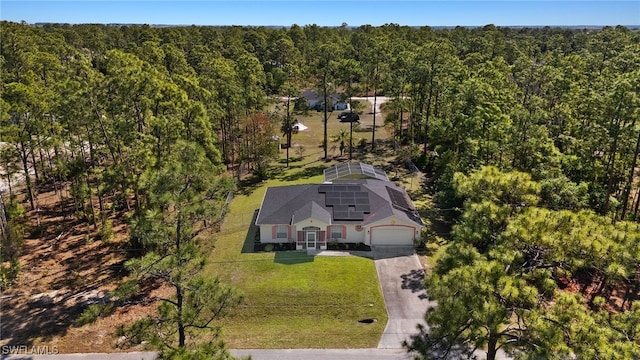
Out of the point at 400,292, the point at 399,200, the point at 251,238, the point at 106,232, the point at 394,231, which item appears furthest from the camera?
the point at 399,200

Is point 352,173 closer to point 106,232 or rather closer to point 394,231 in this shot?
point 394,231

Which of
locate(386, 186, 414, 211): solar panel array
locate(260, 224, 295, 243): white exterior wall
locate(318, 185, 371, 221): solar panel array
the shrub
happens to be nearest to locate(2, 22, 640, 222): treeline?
the shrub

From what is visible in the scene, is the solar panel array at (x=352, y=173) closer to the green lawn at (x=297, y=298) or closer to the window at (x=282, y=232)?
the window at (x=282, y=232)

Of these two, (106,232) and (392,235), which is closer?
(106,232)

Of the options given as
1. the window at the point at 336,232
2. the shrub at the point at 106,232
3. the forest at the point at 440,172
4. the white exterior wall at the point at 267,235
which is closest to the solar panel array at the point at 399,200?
the forest at the point at 440,172

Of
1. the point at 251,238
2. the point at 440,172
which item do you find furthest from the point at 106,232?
the point at 440,172

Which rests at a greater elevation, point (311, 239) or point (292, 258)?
point (311, 239)
